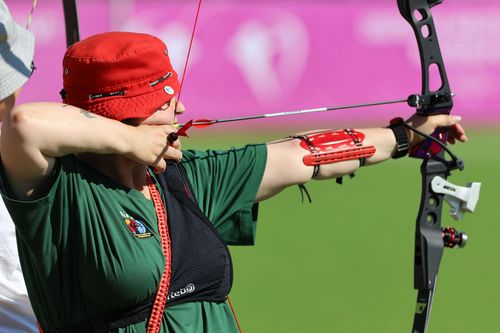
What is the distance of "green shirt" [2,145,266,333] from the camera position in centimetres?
269

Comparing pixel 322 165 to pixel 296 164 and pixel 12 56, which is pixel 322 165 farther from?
pixel 12 56

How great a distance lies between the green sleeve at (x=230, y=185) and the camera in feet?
10.5

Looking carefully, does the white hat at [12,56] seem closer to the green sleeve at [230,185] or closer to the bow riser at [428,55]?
the green sleeve at [230,185]

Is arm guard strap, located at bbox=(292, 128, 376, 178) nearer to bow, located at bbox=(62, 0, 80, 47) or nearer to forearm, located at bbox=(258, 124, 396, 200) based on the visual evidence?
forearm, located at bbox=(258, 124, 396, 200)

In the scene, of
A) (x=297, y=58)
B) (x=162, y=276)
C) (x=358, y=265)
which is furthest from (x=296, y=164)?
(x=297, y=58)

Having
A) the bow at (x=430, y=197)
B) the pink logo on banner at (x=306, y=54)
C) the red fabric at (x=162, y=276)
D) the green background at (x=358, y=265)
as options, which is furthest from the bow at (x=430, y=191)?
the pink logo on banner at (x=306, y=54)

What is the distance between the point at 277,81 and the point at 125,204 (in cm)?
835

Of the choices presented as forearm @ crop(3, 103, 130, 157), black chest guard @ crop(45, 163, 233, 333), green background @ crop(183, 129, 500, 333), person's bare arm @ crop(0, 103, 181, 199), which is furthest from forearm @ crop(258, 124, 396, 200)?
green background @ crop(183, 129, 500, 333)

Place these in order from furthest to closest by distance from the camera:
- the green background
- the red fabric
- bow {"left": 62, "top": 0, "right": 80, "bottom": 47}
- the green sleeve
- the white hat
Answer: the green background, bow {"left": 62, "top": 0, "right": 80, "bottom": 47}, the green sleeve, the white hat, the red fabric

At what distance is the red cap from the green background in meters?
2.90

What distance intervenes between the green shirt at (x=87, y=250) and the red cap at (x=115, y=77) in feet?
0.61

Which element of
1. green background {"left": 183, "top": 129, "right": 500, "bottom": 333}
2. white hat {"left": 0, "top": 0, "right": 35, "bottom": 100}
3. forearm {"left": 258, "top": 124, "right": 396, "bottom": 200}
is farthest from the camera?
green background {"left": 183, "top": 129, "right": 500, "bottom": 333}

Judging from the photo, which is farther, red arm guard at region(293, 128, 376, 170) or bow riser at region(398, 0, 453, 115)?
bow riser at region(398, 0, 453, 115)

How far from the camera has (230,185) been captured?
3.25 meters
